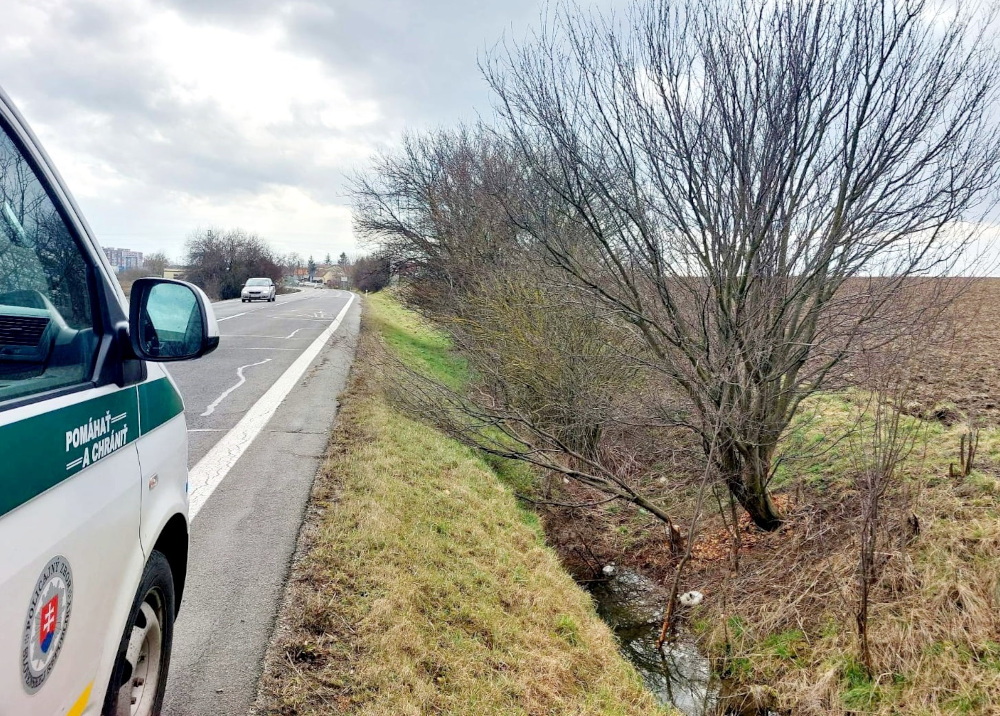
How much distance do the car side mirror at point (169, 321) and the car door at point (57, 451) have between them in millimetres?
Result: 115

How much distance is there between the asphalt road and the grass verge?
0.14 metres

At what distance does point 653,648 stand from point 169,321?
6150mm

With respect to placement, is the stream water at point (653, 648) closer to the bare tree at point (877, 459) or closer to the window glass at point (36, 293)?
the bare tree at point (877, 459)

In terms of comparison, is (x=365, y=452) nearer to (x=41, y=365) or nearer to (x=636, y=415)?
(x=636, y=415)

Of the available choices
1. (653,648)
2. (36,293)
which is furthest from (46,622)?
(653,648)

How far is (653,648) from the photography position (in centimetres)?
657

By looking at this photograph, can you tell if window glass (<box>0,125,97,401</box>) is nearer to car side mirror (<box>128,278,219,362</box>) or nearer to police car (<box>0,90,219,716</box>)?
police car (<box>0,90,219,716</box>)

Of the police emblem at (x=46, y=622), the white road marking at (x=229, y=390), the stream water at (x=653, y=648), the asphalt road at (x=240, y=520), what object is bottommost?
the stream water at (x=653, y=648)

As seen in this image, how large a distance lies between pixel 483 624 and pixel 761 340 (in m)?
4.35

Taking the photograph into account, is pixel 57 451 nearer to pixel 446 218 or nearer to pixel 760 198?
pixel 760 198

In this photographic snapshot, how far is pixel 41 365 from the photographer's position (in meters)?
1.62

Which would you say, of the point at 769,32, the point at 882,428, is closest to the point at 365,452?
the point at 882,428

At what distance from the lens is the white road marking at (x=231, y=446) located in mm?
5293

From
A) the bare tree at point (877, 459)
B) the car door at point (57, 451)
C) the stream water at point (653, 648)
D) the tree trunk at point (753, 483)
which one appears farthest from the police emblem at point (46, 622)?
the tree trunk at point (753, 483)
